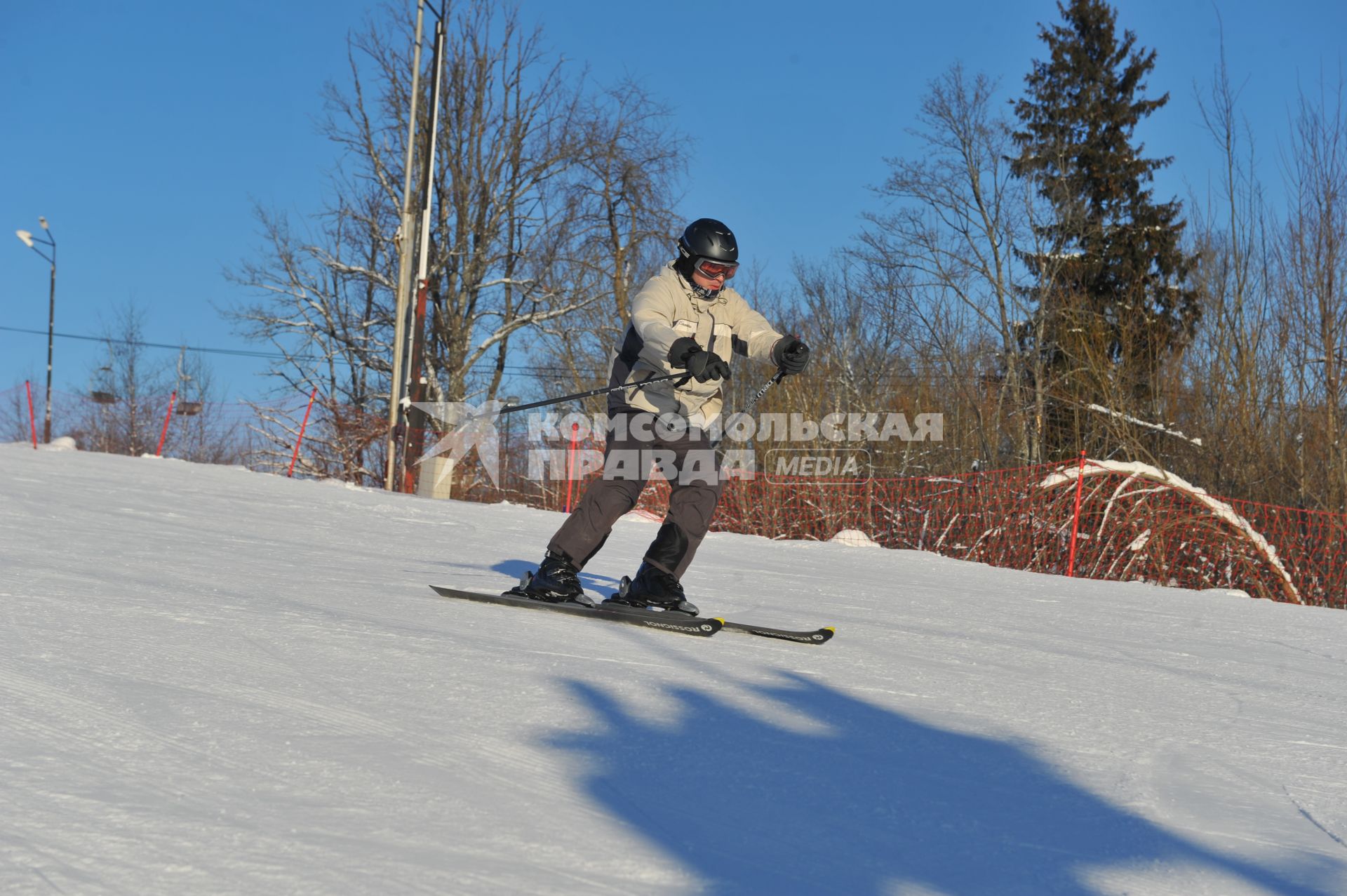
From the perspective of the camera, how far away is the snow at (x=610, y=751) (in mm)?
1597

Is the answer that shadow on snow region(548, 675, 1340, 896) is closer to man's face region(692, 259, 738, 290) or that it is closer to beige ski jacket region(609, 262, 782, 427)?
beige ski jacket region(609, 262, 782, 427)

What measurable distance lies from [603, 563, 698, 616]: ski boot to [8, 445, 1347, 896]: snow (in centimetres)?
18

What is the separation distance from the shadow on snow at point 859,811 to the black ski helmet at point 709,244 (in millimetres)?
2153

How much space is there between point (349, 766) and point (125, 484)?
8.42 m

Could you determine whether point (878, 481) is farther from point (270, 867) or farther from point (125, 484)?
point (270, 867)

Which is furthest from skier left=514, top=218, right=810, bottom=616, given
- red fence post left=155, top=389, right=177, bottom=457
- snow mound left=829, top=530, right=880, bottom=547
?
red fence post left=155, top=389, right=177, bottom=457

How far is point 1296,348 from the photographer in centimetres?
1352

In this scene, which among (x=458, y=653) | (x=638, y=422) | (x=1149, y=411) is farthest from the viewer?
(x=1149, y=411)

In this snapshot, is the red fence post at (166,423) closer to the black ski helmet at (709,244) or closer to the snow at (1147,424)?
the snow at (1147,424)

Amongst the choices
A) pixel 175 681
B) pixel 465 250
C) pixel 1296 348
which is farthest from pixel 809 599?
pixel 465 250

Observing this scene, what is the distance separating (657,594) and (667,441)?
605 mm

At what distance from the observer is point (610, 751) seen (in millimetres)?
2195

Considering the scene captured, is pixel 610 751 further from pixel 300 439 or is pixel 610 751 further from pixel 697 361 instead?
pixel 300 439

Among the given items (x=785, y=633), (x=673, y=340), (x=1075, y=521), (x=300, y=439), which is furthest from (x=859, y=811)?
(x=300, y=439)
